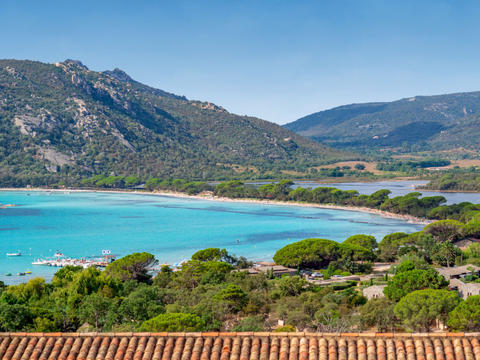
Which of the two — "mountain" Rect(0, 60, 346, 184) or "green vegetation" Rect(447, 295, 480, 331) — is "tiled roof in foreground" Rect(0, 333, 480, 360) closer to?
"green vegetation" Rect(447, 295, 480, 331)

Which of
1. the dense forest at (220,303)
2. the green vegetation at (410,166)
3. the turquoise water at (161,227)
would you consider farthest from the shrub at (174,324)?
the green vegetation at (410,166)

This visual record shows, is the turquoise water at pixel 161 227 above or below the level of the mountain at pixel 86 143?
below

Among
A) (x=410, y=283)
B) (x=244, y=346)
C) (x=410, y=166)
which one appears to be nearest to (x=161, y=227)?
(x=410, y=283)

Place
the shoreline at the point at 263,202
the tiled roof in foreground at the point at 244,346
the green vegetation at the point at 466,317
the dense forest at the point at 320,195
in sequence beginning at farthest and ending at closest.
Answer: the shoreline at the point at 263,202 → the dense forest at the point at 320,195 → the green vegetation at the point at 466,317 → the tiled roof in foreground at the point at 244,346

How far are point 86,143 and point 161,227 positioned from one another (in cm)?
10559

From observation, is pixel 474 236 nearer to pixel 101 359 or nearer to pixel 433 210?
pixel 433 210

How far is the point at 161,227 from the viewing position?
237ft

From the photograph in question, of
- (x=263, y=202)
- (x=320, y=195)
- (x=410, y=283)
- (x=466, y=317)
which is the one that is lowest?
(x=263, y=202)

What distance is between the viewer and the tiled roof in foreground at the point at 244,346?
734cm

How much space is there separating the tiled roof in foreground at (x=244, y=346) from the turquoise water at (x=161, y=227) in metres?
34.1

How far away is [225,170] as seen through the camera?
556ft

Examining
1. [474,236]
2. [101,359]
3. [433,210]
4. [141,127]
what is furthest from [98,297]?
[141,127]

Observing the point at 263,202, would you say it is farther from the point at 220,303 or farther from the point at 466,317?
the point at 466,317

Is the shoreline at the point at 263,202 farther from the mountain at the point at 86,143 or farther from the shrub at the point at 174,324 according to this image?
the shrub at the point at 174,324
